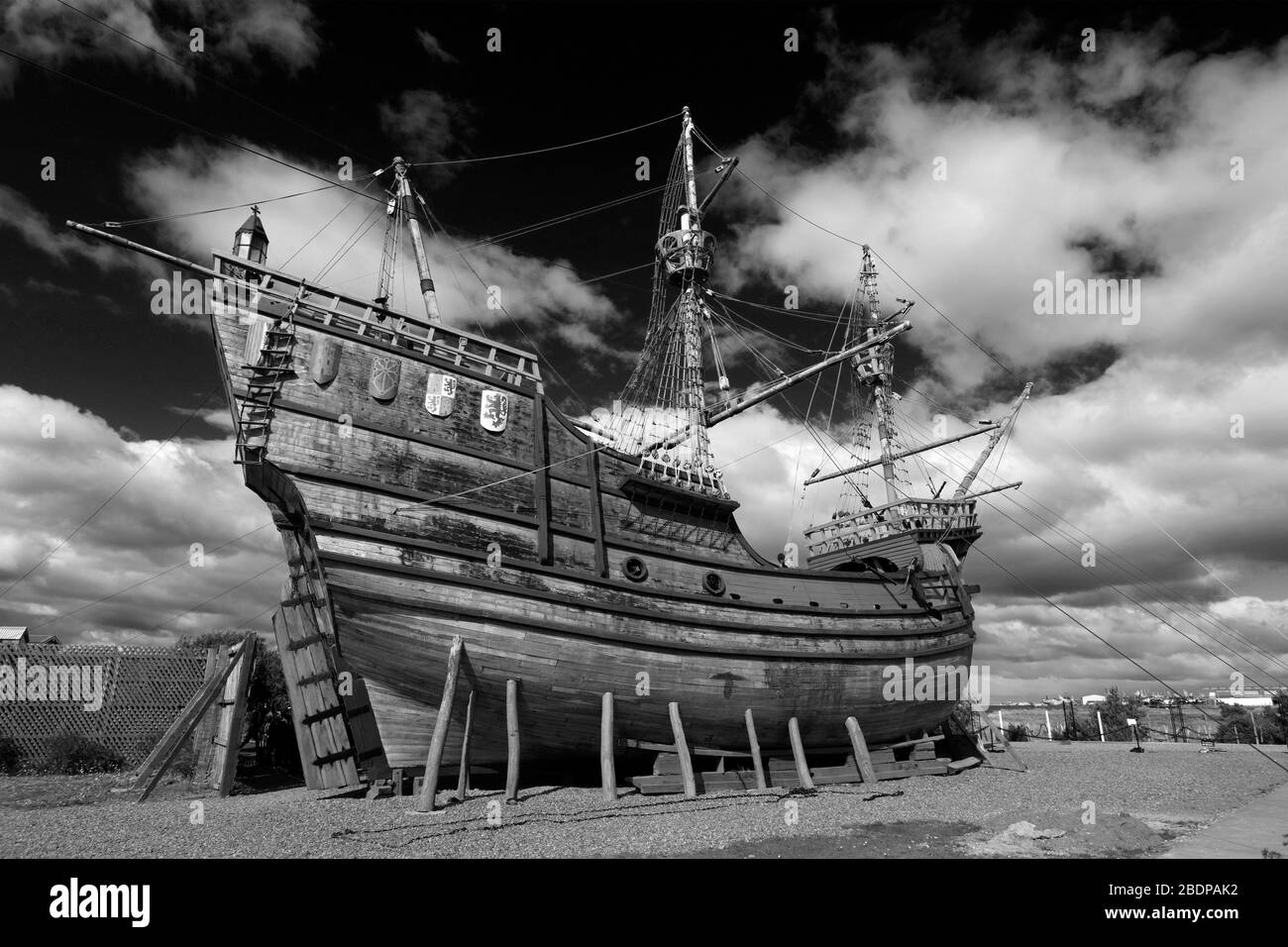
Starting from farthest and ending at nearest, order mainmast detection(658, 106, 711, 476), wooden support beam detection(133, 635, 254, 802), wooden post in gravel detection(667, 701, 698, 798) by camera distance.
Result: mainmast detection(658, 106, 711, 476)
wooden post in gravel detection(667, 701, 698, 798)
wooden support beam detection(133, 635, 254, 802)

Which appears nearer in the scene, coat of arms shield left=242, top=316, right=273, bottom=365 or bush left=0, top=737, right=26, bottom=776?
coat of arms shield left=242, top=316, right=273, bottom=365

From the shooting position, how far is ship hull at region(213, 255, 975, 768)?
1180 centimetres

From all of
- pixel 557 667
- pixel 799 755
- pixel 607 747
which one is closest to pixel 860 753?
pixel 799 755

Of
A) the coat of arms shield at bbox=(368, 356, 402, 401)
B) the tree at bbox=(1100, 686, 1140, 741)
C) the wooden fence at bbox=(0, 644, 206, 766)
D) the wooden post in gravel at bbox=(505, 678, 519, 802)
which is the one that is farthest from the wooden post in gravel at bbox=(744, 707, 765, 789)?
the tree at bbox=(1100, 686, 1140, 741)

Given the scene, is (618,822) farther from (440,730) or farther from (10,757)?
(10,757)

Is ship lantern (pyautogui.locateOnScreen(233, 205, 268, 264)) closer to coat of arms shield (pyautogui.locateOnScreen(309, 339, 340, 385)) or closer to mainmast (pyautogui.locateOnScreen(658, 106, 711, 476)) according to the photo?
coat of arms shield (pyautogui.locateOnScreen(309, 339, 340, 385))

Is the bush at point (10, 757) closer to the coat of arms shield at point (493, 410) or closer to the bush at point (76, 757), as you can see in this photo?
the bush at point (76, 757)

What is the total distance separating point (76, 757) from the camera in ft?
51.2

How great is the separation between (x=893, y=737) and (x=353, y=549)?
1636 cm

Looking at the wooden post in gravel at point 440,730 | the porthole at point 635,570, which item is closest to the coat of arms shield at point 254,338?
the wooden post in gravel at point 440,730

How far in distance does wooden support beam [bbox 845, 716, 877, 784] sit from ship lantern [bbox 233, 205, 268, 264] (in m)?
17.4

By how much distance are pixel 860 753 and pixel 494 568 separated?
10.9 metres
